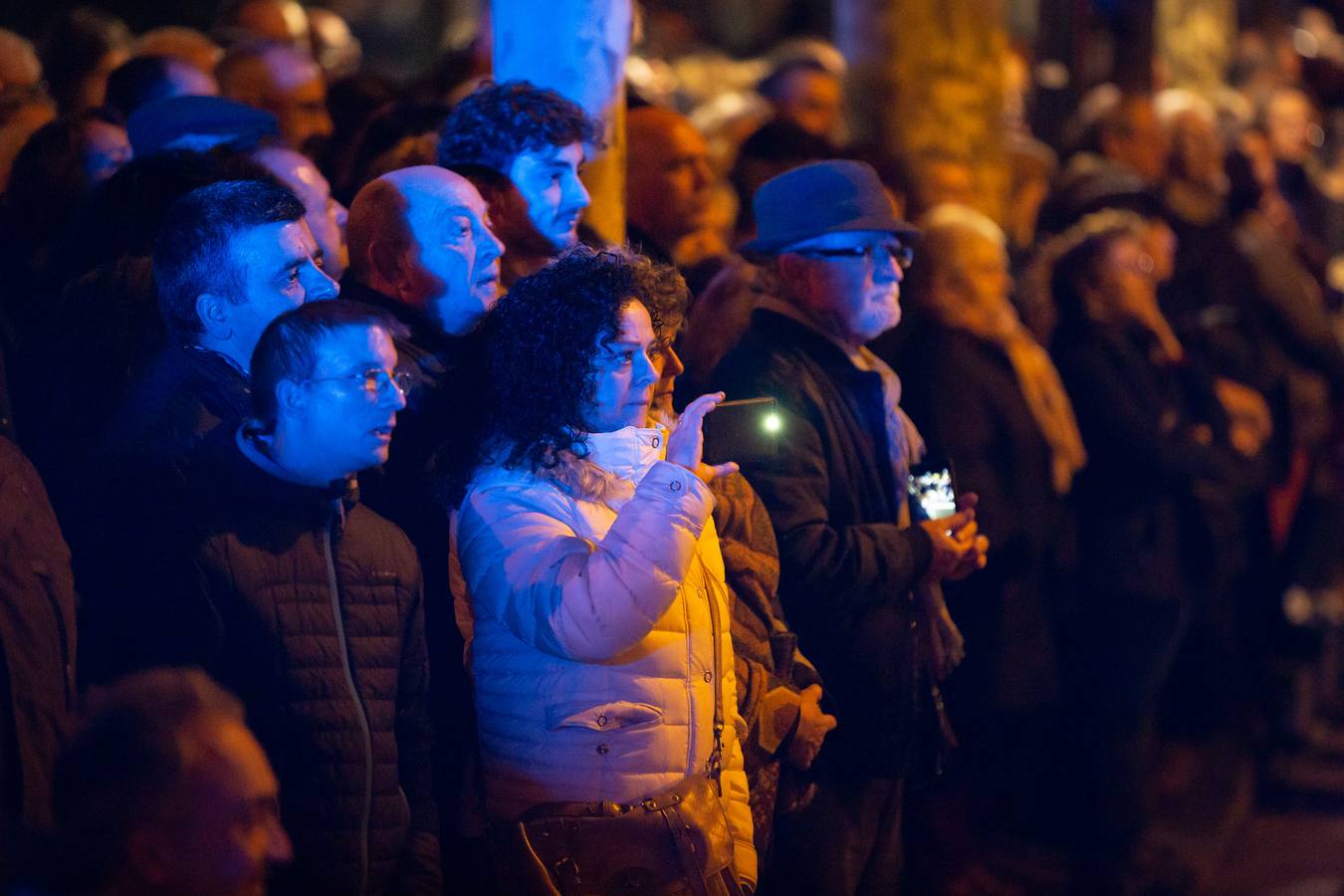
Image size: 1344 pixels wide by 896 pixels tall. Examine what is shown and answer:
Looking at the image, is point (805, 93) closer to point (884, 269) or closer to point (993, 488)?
point (993, 488)

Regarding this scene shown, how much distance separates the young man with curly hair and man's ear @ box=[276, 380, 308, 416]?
3.85 feet

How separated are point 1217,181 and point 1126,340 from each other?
2.33 metres

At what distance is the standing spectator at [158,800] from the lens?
232 cm

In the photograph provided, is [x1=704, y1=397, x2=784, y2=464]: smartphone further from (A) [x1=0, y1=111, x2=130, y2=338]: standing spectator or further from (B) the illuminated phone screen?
(A) [x1=0, y1=111, x2=130, y2=338]: standing spectator

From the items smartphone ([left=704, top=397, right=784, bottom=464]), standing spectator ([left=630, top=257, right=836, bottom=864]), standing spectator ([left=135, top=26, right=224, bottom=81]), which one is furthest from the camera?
standing spectator ([left=135, top=26, right=224, bottom=81])

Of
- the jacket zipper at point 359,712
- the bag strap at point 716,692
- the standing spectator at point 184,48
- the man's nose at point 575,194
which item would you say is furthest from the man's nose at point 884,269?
the standing spectator at point 184,48

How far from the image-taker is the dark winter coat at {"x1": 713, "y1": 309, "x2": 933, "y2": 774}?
407cm

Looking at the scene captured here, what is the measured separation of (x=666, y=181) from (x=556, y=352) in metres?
2.02

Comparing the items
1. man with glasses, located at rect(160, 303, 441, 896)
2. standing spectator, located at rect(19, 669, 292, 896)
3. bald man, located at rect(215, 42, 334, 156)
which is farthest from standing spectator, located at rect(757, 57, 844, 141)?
standing spectator, located at rect(19, 669, 292, 896)

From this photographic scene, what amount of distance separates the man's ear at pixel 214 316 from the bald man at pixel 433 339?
0.36 meters

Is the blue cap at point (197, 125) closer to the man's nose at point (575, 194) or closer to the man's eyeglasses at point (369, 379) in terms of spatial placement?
the man's nose at point (575, 194)

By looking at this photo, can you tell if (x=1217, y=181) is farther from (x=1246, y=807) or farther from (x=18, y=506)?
(x=18, y=506)

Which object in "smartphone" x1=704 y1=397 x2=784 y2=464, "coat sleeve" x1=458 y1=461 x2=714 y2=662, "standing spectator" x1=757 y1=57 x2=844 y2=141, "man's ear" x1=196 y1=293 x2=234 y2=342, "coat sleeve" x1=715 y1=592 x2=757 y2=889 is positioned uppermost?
"man's ear" x1=196 y1=293 x2=234 y2=342

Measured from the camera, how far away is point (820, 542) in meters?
4.05
